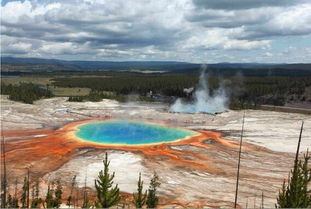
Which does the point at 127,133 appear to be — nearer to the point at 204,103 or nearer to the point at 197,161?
the point at 197,161

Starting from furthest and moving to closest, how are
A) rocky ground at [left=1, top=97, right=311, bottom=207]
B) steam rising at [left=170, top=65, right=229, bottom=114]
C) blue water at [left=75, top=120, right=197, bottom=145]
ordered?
steam rising at [left=170, top=65, right=229, bottom=114] → blue water at [left=75, top=120, right=197, bottom=145] → rocky ground at [left=1, top=97, right=311, bottom=207]

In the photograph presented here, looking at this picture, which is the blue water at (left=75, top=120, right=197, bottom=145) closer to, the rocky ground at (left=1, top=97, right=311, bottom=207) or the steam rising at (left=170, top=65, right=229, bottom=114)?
the rocky ground at (left=1, top=97, right=311, bottom=207)

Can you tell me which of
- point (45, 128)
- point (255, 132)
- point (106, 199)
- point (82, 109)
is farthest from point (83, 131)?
point (106, 199)

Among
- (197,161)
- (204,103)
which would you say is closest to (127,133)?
(197,161)

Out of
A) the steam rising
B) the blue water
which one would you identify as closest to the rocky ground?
the blue water

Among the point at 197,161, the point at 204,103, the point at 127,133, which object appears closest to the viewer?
the point at 197,161

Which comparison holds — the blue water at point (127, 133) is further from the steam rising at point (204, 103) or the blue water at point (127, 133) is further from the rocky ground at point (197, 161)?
the steam rising at point (204, 103)
